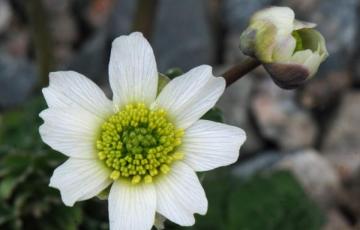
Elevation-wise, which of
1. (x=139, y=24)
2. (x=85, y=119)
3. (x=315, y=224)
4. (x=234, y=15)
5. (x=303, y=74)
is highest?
(x=303, y=74)

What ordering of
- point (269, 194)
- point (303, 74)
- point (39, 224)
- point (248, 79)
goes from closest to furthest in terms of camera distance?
point (303, 74) < point (39, 224) < point (269, 194) < point (248, 79)

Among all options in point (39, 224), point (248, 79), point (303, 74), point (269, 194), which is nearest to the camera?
point (303, 74)

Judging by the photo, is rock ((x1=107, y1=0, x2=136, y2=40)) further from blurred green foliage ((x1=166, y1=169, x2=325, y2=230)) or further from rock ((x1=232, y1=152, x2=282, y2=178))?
blurred green foliage ((x1=166, y1=169, x2=325, y2=230))

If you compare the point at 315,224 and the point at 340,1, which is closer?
the point at 315,224

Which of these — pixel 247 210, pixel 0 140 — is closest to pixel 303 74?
pixel 247 210

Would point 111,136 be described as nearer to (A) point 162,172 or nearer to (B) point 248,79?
(A) point 162,172

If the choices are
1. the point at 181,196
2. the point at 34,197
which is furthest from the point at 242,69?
the point at 34,197
